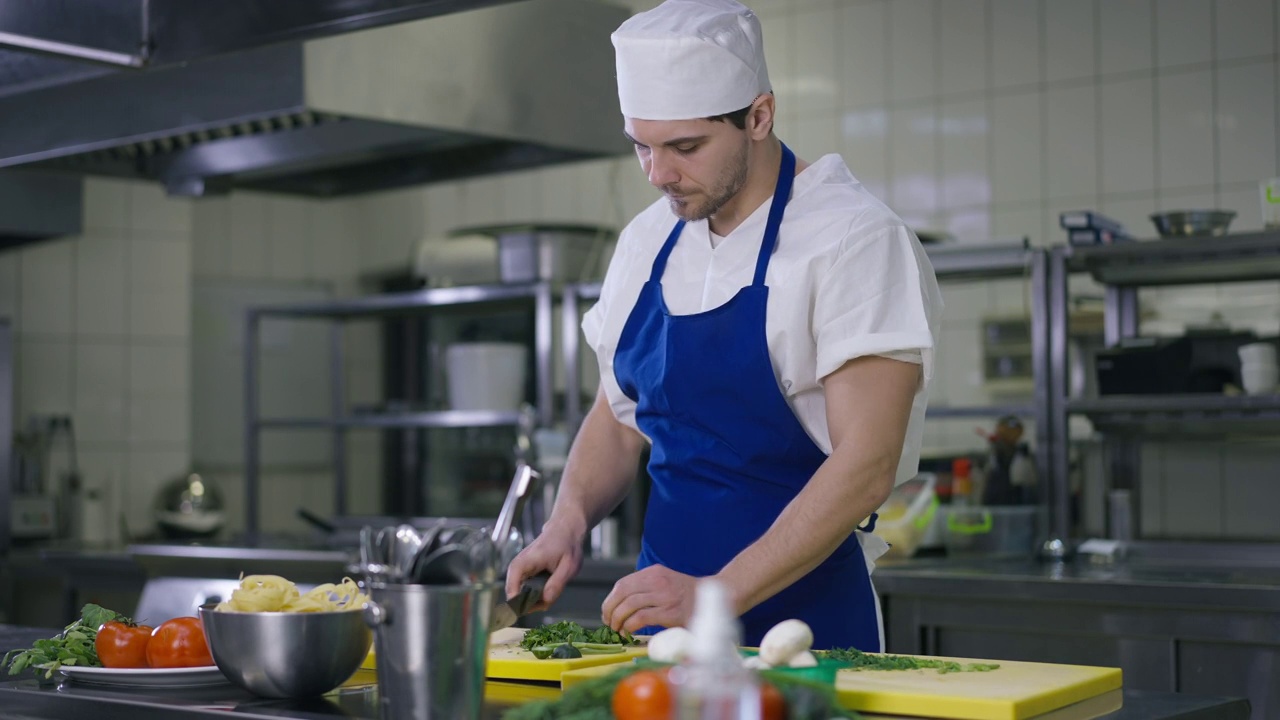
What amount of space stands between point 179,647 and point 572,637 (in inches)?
15.7

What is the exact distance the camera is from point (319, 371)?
657 centimetres

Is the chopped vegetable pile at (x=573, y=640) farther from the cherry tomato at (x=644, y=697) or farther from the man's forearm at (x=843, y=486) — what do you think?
the cherry tomato at (x=644, y=697)

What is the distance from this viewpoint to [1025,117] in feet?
16.2

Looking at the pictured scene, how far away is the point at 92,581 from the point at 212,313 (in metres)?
2.08

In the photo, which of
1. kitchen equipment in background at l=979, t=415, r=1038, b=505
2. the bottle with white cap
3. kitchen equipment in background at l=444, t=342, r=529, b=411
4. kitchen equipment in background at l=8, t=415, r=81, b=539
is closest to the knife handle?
the bottle with white cap

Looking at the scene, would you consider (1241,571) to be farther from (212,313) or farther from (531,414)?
(212,313)

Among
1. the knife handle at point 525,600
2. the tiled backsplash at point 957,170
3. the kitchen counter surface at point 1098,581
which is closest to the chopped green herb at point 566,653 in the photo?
the knife handle at point 525,600

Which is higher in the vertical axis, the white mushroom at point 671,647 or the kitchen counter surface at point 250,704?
the white mushroom at point 671,647

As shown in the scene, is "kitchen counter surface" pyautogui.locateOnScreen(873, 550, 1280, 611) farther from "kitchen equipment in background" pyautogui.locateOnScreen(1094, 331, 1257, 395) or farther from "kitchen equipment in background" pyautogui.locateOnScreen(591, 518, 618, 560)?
"kitchen equipment in background" pyautogui.locateOnScreen(591, 518, 618, 560)

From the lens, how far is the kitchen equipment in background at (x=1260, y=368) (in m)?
3.26

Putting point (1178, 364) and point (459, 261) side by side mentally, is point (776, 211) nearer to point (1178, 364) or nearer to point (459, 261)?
point (1178, 364)

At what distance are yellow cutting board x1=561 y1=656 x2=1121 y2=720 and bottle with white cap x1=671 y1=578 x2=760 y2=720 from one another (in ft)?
1.40

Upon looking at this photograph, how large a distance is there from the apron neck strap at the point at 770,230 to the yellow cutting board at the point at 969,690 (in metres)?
0.58

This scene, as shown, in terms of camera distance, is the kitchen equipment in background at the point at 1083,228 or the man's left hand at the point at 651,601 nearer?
the man's left hand at the point at 651,601
